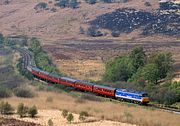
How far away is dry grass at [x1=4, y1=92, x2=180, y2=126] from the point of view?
44781 millimetres

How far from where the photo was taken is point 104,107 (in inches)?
2057

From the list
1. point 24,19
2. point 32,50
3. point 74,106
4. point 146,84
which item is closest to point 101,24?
point 24,19

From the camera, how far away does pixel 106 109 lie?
5103cm

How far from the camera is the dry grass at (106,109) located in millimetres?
44781

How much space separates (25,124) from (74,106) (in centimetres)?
1074

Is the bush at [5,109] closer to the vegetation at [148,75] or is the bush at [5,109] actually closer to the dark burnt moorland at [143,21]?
the vegetation at [148,75]

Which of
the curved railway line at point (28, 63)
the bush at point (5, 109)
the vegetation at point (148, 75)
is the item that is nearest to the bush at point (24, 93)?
the bush at point (5, 109)

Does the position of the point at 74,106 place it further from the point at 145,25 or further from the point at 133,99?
the point at 145,25

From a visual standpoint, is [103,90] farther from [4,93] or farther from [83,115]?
[4,93]

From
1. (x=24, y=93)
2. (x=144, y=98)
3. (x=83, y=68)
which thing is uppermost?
(x=144, y=98)

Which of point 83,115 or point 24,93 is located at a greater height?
point 83,115

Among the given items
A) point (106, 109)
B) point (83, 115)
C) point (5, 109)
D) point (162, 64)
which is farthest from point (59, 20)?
point (83, 115)

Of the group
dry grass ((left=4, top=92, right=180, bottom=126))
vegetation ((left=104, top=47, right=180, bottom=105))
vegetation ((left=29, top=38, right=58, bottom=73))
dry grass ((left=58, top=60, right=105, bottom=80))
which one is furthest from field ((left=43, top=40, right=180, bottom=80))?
dry grass ((left=4, top=92, right=180, bottom=126))

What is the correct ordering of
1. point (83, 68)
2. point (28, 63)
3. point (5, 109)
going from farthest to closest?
point (83, 68)
point (28, 63)
point (5, 109)
